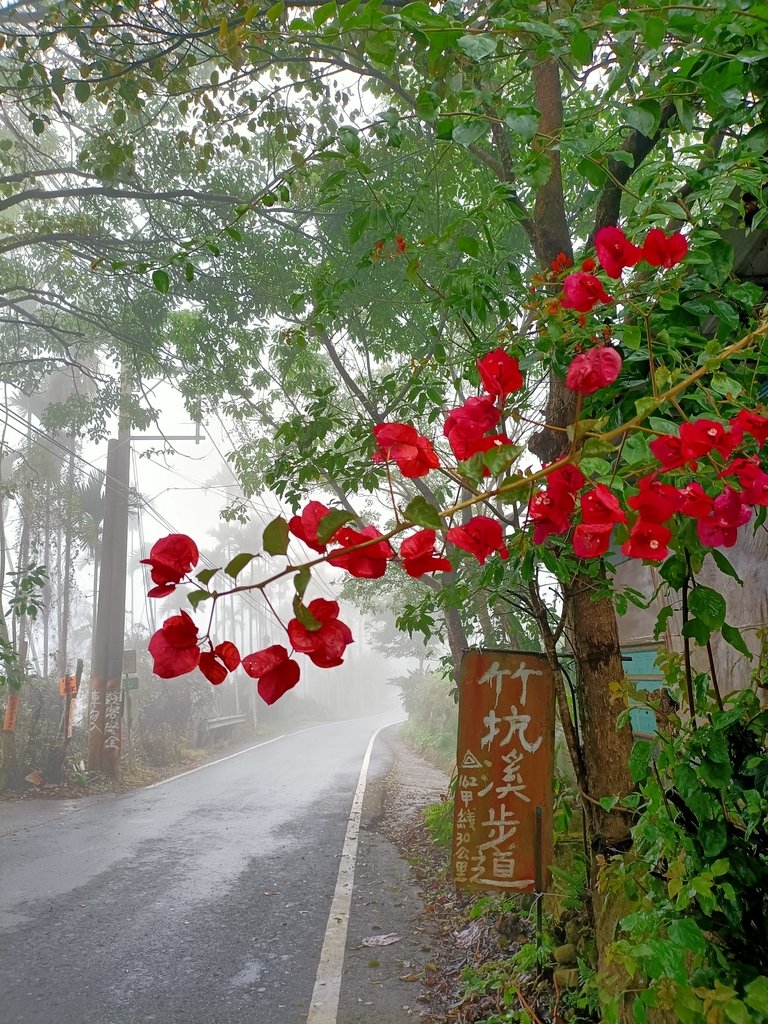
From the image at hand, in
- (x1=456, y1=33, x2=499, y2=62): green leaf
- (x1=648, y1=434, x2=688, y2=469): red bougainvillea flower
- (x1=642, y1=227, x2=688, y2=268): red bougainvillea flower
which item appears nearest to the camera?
(x1=648, y1=434, x2=688, y2=469): red bougainvillea flower

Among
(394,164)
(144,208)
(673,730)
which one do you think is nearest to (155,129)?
(144,208)

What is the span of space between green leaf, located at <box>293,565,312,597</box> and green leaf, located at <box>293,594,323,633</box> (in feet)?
0.16

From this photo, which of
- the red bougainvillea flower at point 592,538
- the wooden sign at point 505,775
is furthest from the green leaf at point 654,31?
the wooden sign at point 505,775

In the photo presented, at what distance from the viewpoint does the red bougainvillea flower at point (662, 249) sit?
51.7 inches

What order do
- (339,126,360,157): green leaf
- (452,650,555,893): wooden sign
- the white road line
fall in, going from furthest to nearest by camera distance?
the white road line < (452,650,555,893): wooden sign < (339,126,360,157): green leaf

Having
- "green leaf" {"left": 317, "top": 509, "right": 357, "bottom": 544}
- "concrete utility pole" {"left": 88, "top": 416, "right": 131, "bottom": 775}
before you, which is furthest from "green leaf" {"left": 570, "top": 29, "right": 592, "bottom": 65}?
"concrete utility pole" {"left": 88, "top": 416, "right": 131, "bottom": 775}

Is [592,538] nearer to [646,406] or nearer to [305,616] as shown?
[646,406]

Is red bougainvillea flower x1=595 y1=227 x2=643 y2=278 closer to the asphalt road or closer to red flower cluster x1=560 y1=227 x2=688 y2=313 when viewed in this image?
red flower cluster x1=560 y1=227 x2=688 y2=313

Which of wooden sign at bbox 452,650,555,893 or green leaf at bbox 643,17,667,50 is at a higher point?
green leaf at bbox 643,17,667,50

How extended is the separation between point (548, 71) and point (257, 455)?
782cm

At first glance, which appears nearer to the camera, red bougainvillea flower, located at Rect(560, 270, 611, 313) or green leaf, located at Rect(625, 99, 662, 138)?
red bougainvillea flower, located at Rect(560, 270, 611, 313)

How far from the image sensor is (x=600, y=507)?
99 centimetres

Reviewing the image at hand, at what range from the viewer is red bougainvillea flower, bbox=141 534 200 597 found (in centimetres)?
91

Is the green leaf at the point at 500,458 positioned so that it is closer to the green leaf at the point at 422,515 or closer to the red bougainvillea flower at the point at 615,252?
the green leaf at the point at 422,515
